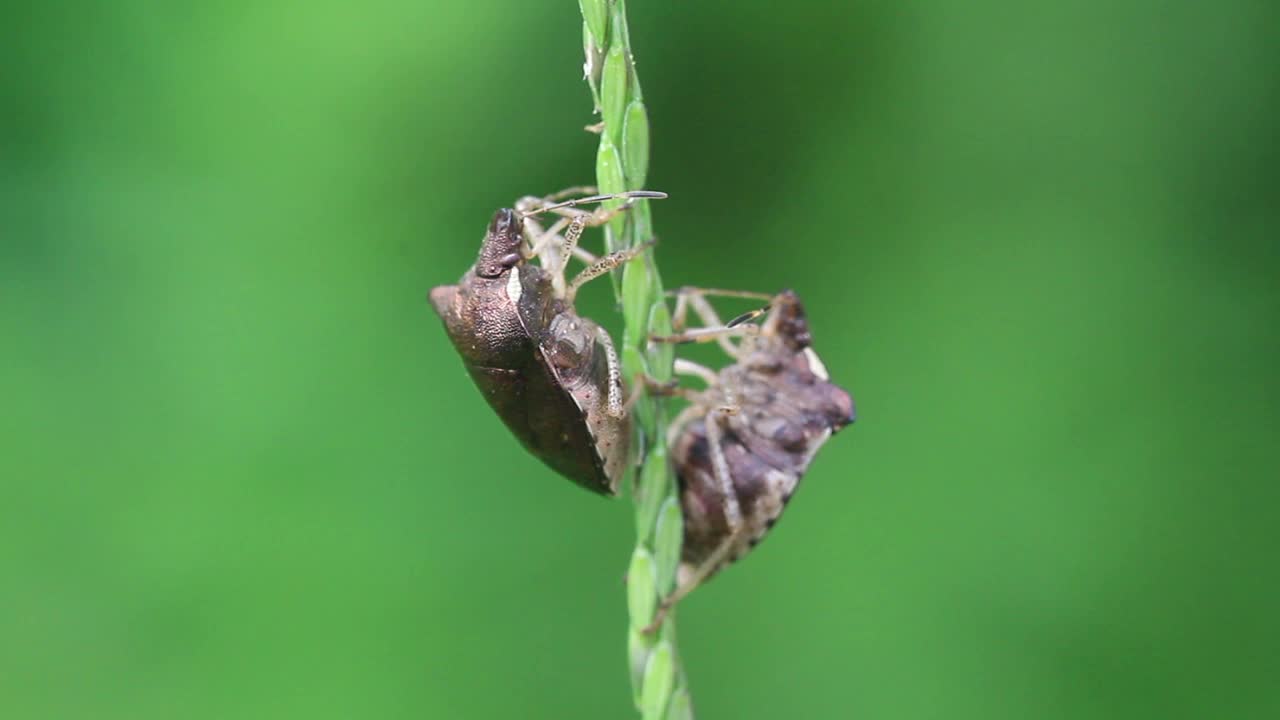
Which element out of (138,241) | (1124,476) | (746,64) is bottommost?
(1124,476)

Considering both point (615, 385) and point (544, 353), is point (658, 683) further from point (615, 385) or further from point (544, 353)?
point (544, 353)

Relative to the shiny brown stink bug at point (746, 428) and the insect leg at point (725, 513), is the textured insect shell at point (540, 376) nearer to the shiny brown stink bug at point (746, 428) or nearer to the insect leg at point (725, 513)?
the shiny brown stink bug at point (746, 428)

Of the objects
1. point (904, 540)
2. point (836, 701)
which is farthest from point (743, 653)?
point (904, 540)

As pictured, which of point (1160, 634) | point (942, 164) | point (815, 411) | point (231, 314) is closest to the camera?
point (815, 411)

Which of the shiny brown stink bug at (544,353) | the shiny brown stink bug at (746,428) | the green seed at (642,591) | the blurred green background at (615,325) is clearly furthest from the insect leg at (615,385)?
the blurred green background at (615,325)

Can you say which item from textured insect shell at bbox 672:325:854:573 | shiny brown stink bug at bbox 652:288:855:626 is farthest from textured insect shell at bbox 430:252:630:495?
textured insect shell at bbox 672:325:854:573

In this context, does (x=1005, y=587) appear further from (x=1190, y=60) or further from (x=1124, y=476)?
(x=1190, y=60)

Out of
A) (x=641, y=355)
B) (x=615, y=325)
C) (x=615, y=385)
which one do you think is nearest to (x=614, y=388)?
(x=615, y=385)
